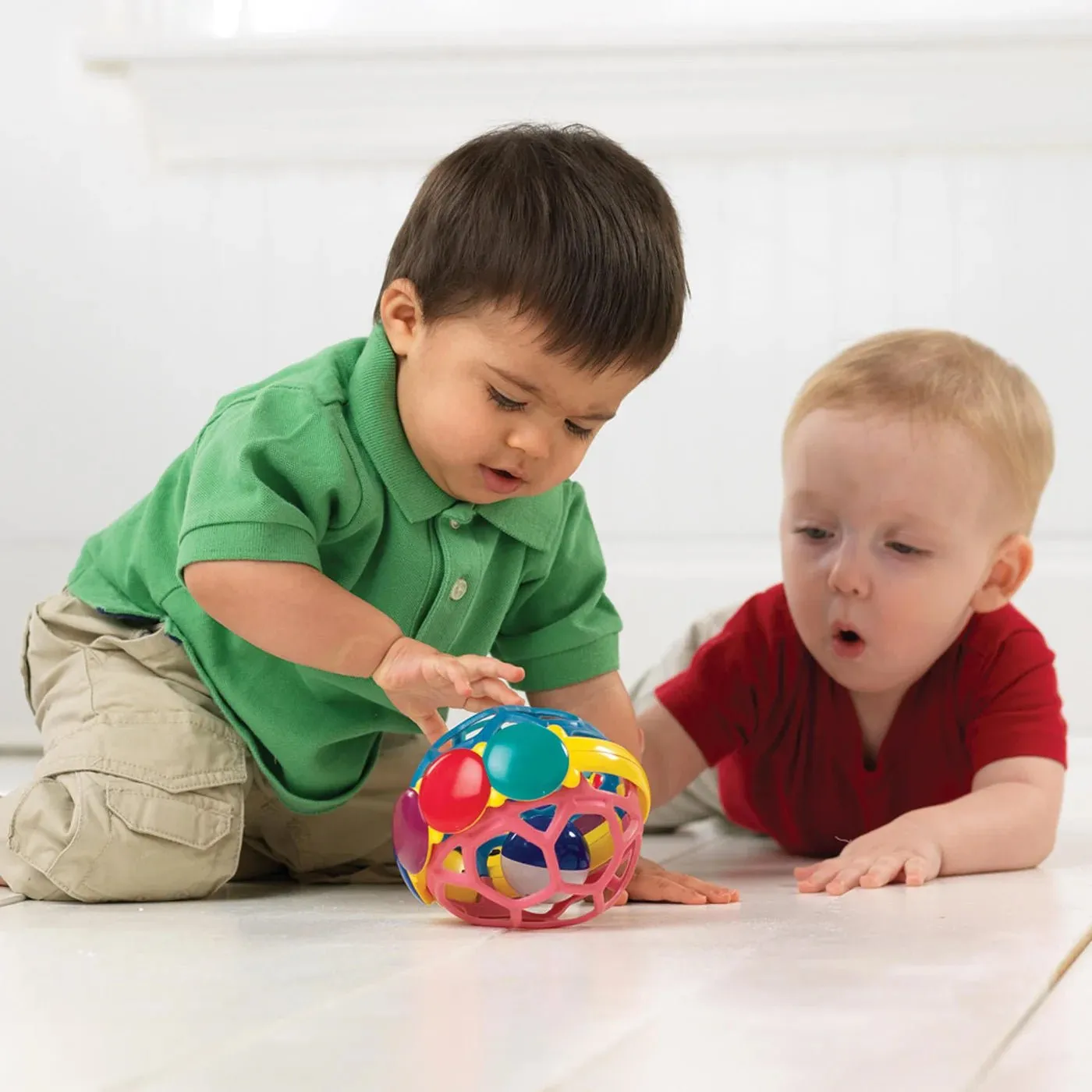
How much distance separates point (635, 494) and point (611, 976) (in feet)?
5.00

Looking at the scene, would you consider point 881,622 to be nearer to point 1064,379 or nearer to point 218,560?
point 218,560

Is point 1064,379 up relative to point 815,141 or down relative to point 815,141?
down

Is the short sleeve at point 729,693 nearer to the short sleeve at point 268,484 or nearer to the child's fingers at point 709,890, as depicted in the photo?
the child's fingers at point 709,890

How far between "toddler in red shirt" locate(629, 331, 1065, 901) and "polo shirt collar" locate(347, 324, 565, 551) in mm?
317

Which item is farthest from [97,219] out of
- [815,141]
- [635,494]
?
[815,141]

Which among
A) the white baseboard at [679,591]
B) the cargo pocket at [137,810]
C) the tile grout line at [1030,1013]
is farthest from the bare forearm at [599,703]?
the white baseboard at [679,591]

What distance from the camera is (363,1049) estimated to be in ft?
2.11

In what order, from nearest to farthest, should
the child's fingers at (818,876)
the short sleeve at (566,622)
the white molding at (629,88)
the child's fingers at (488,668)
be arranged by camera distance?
the child's fingers at (488,668) < the child's fingers at (818,876) < the short sleeve at (566,622) < the white molding at (629,88)

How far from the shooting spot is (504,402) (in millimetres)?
1043

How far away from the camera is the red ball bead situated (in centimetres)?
93

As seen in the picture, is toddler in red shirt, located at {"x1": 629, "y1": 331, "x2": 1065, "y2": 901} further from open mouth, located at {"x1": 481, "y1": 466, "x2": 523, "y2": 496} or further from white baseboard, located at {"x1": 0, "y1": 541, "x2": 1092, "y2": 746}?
white baseboard, located at {"x1": 0, "y1": 541, "x2": 1092, "y2": 746}

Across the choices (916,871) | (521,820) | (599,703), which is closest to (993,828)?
(916,871)

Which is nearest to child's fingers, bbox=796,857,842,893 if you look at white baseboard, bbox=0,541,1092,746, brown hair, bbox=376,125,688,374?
brown hair, bbox=376,125,688,374

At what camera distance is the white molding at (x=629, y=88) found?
2.17 metres
